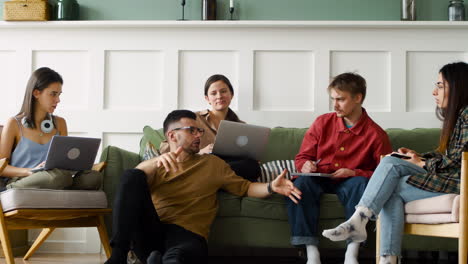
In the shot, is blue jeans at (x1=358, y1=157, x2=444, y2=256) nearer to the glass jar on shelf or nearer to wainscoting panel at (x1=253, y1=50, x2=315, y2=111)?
wainscoting panel at (x1=253, y1=50, x2=315, y2=111)

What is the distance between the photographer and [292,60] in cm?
399

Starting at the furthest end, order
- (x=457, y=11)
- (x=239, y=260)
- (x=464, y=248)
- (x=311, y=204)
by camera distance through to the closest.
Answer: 1. (x=457, y=11)
2. (x=239, y=260)
3. (x=311, y=204)
4. (x=464, y=248)

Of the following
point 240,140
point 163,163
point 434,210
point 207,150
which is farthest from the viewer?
point 207,150

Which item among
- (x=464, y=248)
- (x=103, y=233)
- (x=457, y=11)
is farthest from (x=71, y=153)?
(x=457, y=11)

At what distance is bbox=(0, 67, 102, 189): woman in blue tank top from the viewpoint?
10.0 feet

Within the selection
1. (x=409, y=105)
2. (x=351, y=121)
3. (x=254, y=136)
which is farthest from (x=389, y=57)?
(x=254, y=136)

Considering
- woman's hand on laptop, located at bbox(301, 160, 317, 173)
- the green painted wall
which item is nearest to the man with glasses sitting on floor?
woman's hand on laptop, located at bbox(301, 160, 317, 173)

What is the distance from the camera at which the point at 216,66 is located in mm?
4004

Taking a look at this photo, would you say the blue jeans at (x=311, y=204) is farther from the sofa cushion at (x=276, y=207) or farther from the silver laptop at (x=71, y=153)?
the silver laptop at (x=71, y=153)

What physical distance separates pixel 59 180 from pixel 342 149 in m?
1.37

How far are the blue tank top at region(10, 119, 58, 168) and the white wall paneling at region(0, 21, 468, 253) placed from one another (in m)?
0.74

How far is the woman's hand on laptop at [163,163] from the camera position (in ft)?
8.78

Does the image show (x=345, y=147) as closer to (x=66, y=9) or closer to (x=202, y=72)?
(x=202, y=72)

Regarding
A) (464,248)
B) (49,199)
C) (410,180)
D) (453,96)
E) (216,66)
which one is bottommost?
(464,248)
